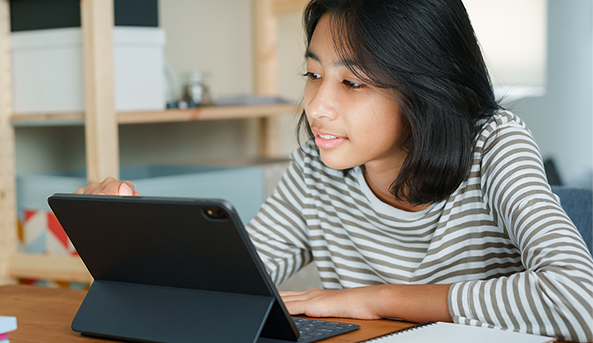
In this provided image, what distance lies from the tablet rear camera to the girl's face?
1.16 feet

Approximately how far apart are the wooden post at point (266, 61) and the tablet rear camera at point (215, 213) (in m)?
1.97

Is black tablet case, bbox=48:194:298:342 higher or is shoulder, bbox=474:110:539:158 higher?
shoulder, bbox=474:110:539:158

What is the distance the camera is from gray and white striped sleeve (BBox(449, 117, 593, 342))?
0.66 meters

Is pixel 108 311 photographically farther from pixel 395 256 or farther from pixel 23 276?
pixel 23 276

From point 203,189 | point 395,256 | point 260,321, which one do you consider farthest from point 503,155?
point 203,189

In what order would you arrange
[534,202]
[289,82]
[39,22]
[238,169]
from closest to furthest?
[534,202] → [39,22] → [238,169] → [289,82]

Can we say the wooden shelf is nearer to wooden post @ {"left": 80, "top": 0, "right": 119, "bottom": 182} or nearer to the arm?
wooden post @ {"left": 80, "top": 0, "right": 119, "bottom": 182}

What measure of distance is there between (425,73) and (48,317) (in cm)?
60

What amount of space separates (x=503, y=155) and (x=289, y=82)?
191 cm

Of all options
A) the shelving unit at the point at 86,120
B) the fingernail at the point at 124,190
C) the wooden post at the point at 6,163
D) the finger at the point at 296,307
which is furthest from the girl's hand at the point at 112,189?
the wooden post at the point at 6,163

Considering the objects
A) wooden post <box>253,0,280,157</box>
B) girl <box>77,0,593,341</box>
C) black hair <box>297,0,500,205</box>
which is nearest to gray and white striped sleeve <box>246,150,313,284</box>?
girl <box>77,0,593,341</box>

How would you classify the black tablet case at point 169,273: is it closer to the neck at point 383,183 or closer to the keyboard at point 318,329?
the keyboard at point 318,329

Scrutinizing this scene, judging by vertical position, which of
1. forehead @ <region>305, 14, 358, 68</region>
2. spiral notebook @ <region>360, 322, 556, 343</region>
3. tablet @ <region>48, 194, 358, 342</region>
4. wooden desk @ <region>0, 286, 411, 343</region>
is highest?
forehead @ <region>305, 14, 358, 68</region>

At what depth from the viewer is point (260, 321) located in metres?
0.58
